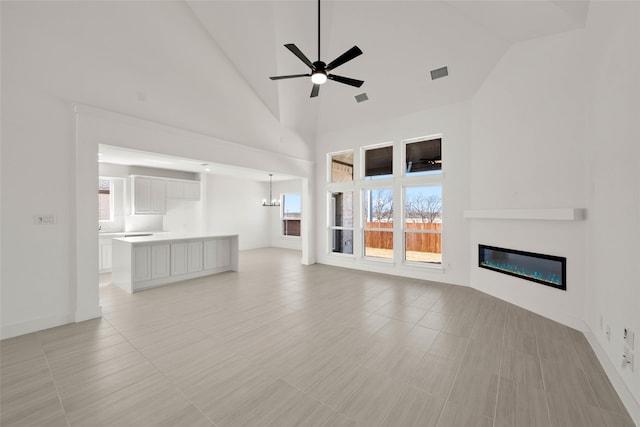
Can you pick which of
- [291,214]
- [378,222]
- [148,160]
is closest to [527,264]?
[378,222]

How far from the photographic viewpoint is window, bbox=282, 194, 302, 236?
1035 centimetres

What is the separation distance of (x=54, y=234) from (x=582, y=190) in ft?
21.6

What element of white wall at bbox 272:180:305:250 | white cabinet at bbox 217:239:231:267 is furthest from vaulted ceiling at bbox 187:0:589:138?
white wall at bbox 272:180:305:250

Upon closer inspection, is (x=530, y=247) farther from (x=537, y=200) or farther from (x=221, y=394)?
(x=221, y=394)

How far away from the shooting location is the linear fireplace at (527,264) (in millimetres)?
3448

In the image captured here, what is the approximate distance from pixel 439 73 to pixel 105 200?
827 cm

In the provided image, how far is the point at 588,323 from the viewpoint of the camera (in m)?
3.04

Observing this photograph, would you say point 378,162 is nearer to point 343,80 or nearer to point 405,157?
point 405,157

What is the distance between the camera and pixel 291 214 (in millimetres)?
10461

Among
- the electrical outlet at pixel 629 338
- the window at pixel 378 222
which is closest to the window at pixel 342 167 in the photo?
the window at pixel 378 222

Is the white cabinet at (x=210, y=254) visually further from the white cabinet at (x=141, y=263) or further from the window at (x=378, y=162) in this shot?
the window at (x=378, y=162)

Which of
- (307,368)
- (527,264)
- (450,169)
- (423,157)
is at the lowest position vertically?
(307,368)

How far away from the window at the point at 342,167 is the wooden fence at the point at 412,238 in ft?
4.71

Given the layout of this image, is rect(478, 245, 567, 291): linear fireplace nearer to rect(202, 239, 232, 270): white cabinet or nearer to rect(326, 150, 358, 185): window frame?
rect(326, 150, 358, 185): window frame
